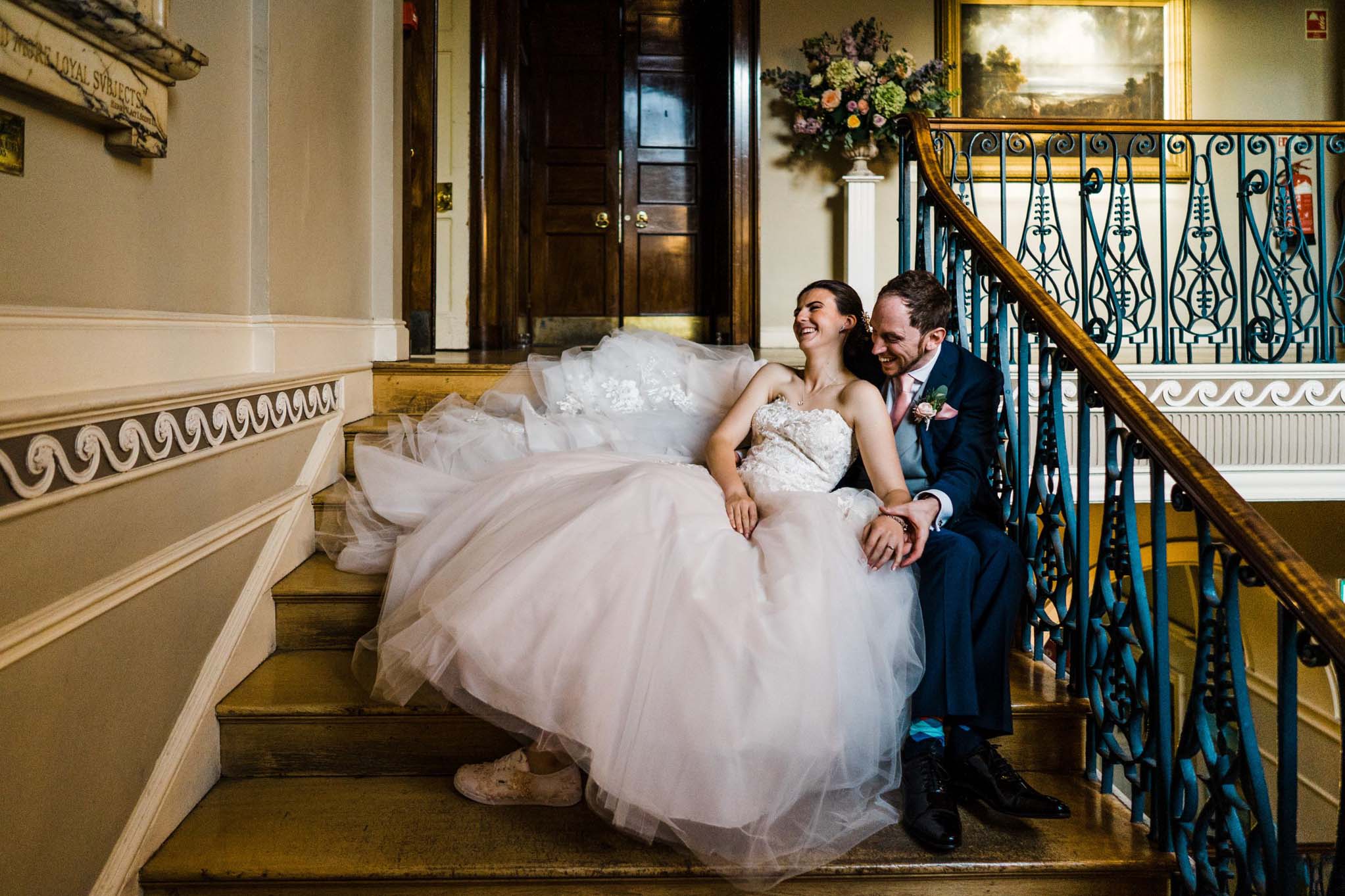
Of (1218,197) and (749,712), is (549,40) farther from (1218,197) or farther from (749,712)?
(749,712)

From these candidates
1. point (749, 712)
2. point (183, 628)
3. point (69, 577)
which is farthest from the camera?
point (183, 628)

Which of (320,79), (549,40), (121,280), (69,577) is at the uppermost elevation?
(549,40)

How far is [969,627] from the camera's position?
6.82 ft

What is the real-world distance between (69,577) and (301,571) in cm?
112

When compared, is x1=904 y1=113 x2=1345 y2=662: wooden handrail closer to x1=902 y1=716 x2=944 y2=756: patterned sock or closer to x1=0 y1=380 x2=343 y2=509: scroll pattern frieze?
x1=902 y1=716 x2=944 y2=756: patterned sock

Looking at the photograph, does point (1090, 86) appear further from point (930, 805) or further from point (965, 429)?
point (930, 805)

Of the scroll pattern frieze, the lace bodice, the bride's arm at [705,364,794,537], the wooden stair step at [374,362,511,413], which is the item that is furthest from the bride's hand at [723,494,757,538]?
the wooden stair step at [374,362,511,413]

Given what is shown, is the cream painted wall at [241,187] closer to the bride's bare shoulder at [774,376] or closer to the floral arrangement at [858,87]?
the bride's bare shoulder at [774,376]

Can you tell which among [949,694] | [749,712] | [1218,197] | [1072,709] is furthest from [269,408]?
[1218,197]

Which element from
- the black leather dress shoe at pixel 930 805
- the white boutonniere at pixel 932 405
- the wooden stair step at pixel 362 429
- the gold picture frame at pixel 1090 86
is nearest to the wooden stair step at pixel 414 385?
the wooden stair step at pixel 362 429

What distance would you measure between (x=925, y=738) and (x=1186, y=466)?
31.2 inches

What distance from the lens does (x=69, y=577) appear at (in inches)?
64.7

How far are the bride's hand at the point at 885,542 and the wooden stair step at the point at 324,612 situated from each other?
4.41 ft

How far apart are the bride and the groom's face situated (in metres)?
0.12
